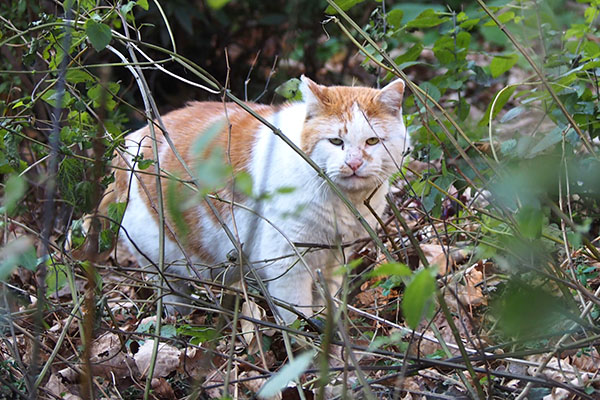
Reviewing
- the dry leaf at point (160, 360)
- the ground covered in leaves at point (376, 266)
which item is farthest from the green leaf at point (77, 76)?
the dry leaf at point (160, 360)

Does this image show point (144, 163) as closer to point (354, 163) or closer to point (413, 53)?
point (354, 163)

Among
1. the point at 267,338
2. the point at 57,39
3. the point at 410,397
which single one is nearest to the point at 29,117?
the point at 57,39

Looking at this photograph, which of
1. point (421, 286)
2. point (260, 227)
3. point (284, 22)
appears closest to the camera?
A: point (421, 286)

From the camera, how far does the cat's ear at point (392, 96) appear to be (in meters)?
2.60

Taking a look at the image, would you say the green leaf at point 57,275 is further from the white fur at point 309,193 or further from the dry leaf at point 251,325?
the white fur at point 309,193

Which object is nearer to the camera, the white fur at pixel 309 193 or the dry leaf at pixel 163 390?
the dry leaf at pixel 163 390

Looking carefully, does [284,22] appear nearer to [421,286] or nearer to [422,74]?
[422,74]

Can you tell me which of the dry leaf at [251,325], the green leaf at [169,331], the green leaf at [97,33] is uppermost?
the green leaf at [97,33]

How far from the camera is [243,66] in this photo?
18.7 feet

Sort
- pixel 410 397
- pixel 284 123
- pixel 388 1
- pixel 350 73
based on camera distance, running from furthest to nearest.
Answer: pixel 388 1, pixel 350 73, pixel 284 123, pixel 410 397

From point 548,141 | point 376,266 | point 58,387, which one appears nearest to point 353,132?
point 376,266

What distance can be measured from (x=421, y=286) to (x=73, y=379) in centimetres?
154

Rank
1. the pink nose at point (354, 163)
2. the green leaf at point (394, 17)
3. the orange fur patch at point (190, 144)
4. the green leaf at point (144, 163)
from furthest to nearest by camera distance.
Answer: the orange fur patch at point (190, 144)
the green leaf at point (394, 17)
the pink nose at point (354, 163)
the green leaf at point (144, 163)

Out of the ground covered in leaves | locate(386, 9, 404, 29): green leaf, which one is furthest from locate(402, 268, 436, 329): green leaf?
locate(386, 9, 404, 29): green leaf
